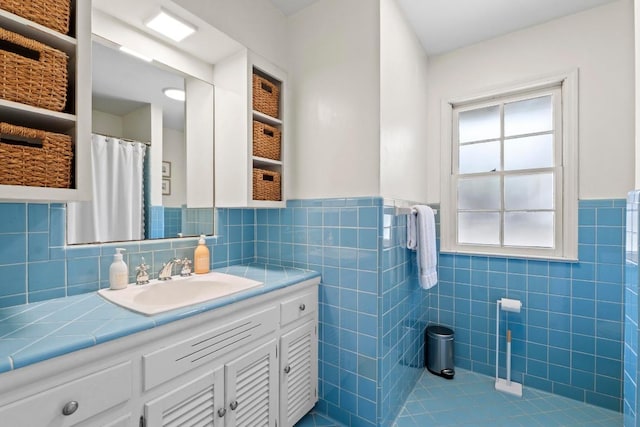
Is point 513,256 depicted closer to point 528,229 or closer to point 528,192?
point 528,229

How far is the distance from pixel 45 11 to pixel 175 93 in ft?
2.56

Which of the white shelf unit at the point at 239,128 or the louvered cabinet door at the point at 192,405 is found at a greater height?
the white shelf unit at the point at 239,128

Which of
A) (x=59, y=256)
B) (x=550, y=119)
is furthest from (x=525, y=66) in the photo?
(x=59, y=256)

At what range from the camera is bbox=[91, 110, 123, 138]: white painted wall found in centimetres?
139

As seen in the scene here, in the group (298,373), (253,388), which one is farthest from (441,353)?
(253,388)

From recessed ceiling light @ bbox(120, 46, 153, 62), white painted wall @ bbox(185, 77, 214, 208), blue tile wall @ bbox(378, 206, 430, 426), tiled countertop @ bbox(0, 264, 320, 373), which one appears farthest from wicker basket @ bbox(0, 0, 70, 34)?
blue tile wall @ bbox(378, 206, 430, 426)

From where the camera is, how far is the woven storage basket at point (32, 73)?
898 mm

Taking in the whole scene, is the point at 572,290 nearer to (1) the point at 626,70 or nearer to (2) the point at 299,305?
(1) the point at 626,70

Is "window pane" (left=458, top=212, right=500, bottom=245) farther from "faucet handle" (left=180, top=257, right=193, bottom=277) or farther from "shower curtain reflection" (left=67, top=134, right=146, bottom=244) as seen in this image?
"shower curtain reflection" (left=67, top=134, right=146, bottom=244)

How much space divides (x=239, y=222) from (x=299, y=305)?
0.75m

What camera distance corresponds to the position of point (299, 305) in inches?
65.2

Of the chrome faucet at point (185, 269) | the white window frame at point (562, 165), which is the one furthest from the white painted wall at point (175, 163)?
the white window frame at point (562, 165)

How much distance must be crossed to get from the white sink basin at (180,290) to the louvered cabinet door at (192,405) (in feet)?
1.06

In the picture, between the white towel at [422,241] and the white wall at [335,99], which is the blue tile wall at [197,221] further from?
the white towel at [422,241]
